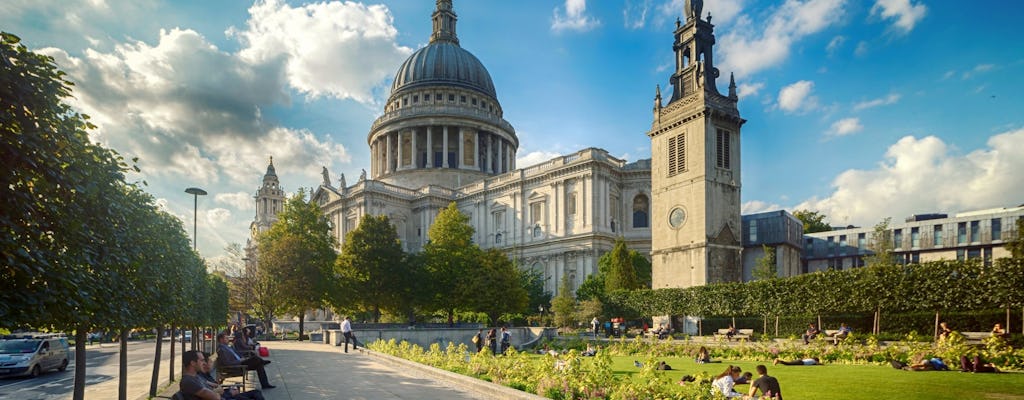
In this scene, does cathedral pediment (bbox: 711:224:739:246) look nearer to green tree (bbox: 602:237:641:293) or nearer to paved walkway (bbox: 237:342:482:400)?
green tree (bbox: 602:237:641:293)

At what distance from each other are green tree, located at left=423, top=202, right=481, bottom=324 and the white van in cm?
2535

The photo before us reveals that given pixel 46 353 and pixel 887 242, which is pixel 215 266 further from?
pixel 887 242

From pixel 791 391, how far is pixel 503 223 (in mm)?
59319

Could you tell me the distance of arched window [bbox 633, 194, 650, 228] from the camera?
A: 6719cm

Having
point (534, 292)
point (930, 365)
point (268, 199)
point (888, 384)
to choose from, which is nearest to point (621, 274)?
point (534, 292)

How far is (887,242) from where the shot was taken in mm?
52812

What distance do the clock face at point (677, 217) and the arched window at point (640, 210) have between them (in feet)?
72.9

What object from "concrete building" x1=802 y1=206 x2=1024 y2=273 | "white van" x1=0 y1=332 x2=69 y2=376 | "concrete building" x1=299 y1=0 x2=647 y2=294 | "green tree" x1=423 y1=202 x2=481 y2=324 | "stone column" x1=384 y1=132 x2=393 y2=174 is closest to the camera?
"white van" x1=0 y1=332 x2=69 y2=376

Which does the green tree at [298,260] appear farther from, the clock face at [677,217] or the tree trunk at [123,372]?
the tree trunk at [123,372]

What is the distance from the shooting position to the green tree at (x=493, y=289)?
150ft

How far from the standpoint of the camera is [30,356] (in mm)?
22453

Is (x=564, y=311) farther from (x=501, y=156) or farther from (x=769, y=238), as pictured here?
(x=501, y=156)

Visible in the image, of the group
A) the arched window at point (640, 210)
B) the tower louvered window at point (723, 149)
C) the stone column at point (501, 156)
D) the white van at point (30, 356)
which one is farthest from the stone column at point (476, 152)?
the white van at point (30, 356)

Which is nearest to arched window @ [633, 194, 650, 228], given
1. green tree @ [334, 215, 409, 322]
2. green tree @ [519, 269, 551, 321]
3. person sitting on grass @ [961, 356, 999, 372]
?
green tree @ [519, 269, 551, 321]
